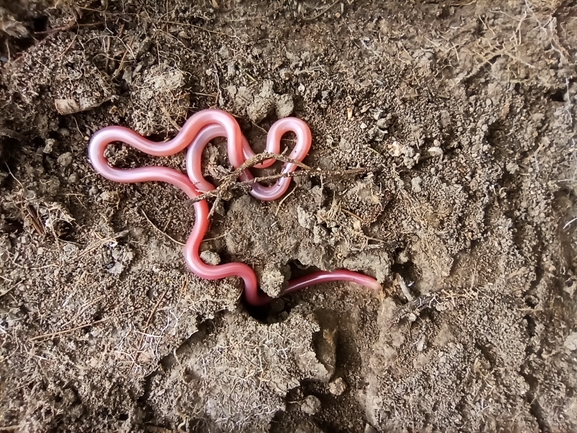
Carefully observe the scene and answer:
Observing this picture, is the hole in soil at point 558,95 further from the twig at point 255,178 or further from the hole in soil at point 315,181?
the hole in soil at point 315,181

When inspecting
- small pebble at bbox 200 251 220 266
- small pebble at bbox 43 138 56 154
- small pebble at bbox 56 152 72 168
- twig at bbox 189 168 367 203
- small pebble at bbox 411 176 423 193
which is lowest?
small pebble at bbox 200 251 220 266

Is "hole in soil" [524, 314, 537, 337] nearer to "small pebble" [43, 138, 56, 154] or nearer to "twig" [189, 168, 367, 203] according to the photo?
"twig" [189, 168, 367, 203]

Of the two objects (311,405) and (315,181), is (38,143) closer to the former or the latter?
(315,181)

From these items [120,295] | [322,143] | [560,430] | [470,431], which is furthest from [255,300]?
[560,430]

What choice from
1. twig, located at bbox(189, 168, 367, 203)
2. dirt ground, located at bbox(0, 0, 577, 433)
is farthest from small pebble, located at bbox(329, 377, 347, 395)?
twig, located at bbox(189, 168, 367, 203)

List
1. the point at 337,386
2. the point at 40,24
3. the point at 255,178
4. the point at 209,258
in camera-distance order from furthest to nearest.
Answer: the point at 337,386
the point at 209,258
the point at 255,178
the point at 40,24

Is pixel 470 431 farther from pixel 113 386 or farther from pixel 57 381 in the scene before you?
Result: pixel 57 381

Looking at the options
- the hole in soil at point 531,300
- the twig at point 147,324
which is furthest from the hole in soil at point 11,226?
the hole in soil at point 531,300

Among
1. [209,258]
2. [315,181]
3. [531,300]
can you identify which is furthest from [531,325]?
[209,258]
